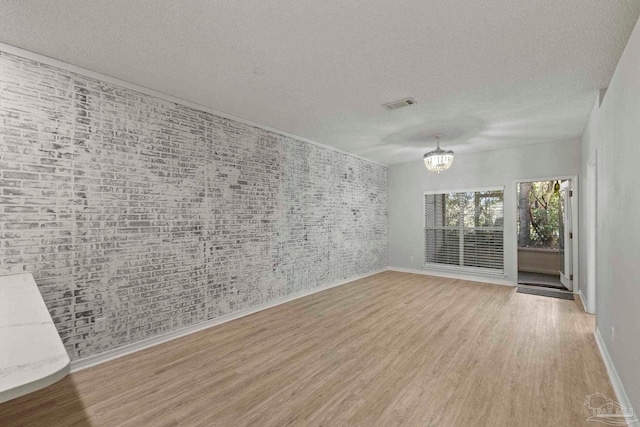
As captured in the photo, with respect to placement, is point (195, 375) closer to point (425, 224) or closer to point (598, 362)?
point (598, 362)

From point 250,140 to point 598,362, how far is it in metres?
4.62

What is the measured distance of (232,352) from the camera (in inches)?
117

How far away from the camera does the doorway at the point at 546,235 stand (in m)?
5.72

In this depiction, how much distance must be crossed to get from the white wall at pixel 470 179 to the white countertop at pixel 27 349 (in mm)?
6678

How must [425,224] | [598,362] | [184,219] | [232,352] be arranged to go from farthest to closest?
[425,224]
[184,219]
[232,352]
[598,362]

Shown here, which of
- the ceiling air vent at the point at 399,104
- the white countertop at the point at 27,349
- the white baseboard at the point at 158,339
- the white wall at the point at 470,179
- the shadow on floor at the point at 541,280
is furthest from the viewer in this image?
the shadow on floor at the point at 541,280

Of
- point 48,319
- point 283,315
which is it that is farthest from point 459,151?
point 48,319

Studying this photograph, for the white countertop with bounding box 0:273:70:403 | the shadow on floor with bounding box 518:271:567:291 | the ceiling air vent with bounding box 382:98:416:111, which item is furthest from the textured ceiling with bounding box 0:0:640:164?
the shadow on floor with bounding box 518:271:567:291

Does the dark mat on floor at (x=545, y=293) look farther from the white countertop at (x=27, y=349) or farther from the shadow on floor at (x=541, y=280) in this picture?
the white countertop at (x=27, y=349)

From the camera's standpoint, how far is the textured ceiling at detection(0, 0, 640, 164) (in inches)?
78.5

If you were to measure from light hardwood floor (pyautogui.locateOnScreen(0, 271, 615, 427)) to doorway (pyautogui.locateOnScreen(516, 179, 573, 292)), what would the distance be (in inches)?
92.4

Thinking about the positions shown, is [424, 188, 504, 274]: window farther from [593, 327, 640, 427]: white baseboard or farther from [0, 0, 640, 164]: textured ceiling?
[593, 327, 640, 427]: white baseboard

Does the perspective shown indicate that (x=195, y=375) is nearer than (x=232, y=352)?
Yes

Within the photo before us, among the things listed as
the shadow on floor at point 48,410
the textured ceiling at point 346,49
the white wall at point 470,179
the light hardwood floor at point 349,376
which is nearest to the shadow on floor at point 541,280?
the white wall at point 470,179
